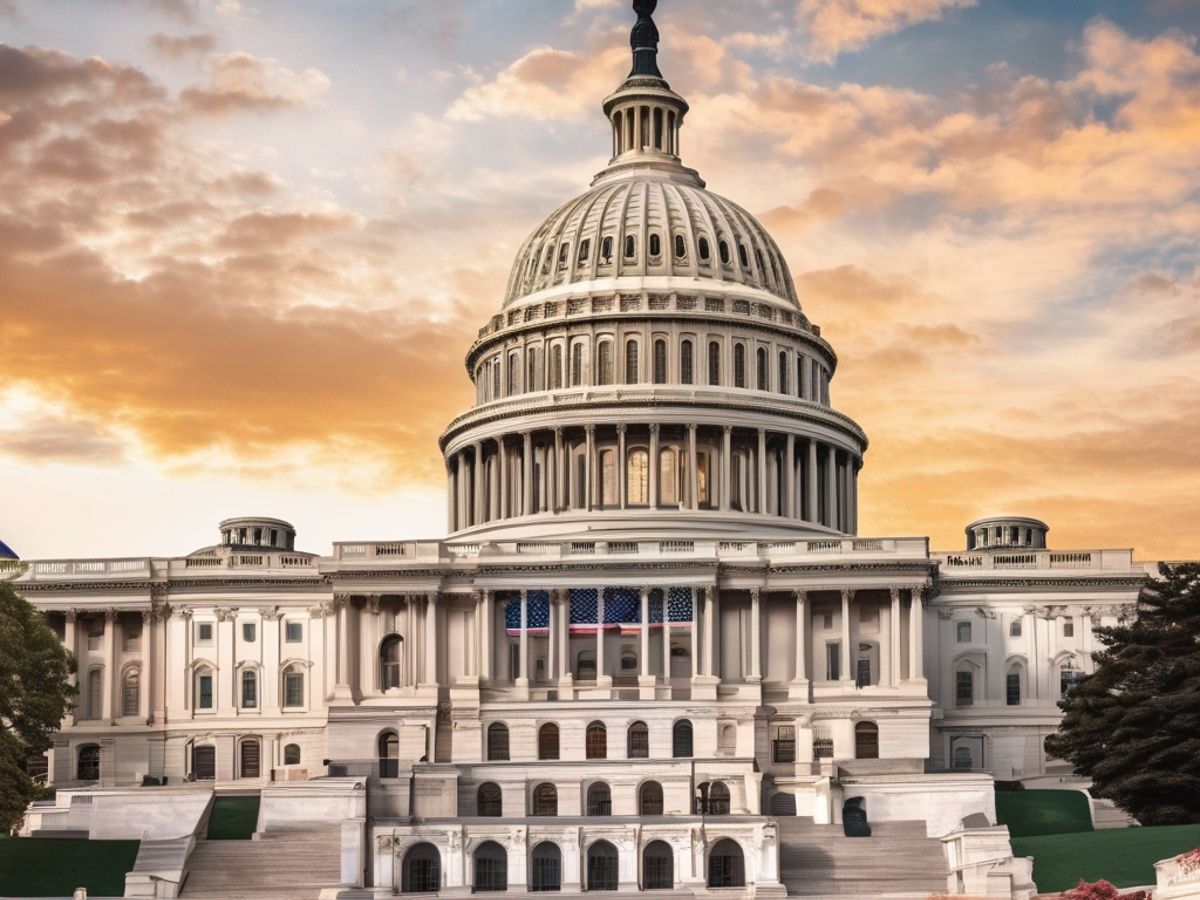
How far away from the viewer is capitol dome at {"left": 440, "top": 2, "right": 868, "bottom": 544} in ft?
488

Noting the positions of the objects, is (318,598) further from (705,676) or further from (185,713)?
(705,676)

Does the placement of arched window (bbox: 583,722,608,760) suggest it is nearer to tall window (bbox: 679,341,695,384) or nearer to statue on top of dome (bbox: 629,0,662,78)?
tall window (bbox: 679,341,695,384)

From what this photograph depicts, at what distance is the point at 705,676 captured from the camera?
418 ft

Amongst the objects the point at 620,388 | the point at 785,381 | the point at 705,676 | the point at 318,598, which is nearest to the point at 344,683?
the point at 318,598

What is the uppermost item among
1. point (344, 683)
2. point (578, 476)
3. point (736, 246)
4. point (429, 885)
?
point (736, 246)

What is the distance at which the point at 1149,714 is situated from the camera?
104125mm

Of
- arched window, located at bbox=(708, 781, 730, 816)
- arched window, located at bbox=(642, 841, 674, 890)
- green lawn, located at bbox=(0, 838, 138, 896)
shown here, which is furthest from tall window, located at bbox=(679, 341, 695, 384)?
green lawn, located at bbox=(0, 838, 138, 896)

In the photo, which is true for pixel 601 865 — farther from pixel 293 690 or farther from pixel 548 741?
pixel 293 690

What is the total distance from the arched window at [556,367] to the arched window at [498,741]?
3402 cm

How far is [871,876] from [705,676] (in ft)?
102

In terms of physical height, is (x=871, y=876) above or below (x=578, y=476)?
below

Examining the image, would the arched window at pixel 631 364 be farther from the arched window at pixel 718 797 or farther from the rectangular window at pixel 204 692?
the arched window at pixel 718 797

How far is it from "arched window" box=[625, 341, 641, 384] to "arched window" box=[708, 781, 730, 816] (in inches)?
1823

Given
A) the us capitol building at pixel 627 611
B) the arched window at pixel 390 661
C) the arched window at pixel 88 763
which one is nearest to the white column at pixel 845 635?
the us capitol building at pixel 627 611
